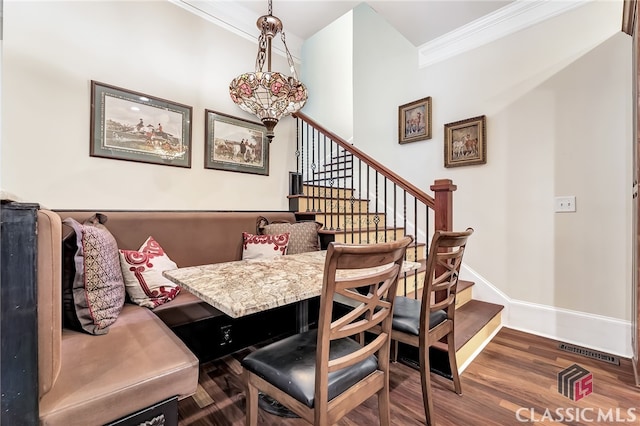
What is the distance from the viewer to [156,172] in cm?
234

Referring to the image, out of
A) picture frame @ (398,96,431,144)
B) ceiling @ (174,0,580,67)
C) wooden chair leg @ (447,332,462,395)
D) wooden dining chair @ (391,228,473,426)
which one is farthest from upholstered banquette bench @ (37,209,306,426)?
picture frame @ (398,96,431,144)

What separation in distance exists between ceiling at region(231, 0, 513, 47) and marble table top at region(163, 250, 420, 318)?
2.41m

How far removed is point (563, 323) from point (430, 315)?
159cm

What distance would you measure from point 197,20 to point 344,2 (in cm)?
141

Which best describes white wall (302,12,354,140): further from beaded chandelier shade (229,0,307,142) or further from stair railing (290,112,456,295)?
beaded chandelier shade (229,0,307,142)

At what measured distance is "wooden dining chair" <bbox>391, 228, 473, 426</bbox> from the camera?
4.57 ft

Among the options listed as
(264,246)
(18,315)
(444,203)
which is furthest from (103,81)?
(444,203)

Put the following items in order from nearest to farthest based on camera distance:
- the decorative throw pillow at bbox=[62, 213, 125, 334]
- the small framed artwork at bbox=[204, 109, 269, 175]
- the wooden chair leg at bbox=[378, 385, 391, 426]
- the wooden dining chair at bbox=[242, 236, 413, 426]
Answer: the wooden dining chair at bbox=[242, 236, 413, 426] < the wooden chair leg at bbox=[378, 385, 391, 426] < the decorative throw pillow at bbox=[62, 213, 125, 334] < the small framed artwork at bbox=[204, 109, 269, 175]

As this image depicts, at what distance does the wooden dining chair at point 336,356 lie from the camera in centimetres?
88

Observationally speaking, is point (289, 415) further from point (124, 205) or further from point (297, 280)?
point (124, 205)

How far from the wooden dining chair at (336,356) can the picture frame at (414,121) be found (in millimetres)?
2529

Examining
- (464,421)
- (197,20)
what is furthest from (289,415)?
(197,20)

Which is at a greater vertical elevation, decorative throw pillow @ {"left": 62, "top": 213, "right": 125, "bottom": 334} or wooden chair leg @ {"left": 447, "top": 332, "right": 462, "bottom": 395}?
decorative throw pillow @ {"left": 62, "top": 213, "right": 125, "bottom": 334}

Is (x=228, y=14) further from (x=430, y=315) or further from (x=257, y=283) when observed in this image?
(x=430, y=315)
